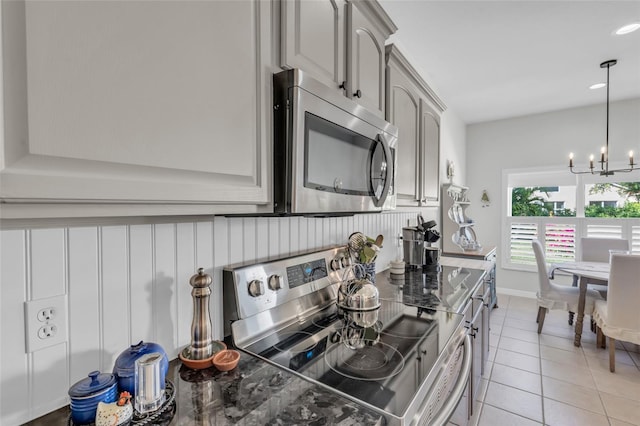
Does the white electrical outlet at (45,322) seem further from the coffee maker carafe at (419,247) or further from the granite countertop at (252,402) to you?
the coffee maker carafe at (419,247)

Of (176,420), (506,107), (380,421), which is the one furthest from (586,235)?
(176,420)

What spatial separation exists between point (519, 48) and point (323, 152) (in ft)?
8.50

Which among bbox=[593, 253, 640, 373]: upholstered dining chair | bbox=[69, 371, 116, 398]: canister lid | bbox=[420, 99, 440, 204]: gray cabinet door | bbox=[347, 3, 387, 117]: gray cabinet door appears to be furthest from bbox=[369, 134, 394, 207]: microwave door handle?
bbox=[593, 253, 640, 373]: upholstered dining chair

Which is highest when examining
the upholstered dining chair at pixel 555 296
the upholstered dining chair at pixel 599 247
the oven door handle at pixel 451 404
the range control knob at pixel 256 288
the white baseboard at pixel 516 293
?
the range control knob at pixel 256 288

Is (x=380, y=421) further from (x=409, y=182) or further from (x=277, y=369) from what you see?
(x=409, y=182)

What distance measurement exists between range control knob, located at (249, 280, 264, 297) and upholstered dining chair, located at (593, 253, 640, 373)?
2.82 metres

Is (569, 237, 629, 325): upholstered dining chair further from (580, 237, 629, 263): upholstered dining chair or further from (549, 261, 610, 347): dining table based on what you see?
(549, 261, 610, 347): dining table

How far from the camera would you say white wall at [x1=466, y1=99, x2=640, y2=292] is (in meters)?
3.73

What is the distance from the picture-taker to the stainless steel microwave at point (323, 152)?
0.80 meters

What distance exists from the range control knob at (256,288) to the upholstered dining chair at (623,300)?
282 centimetres

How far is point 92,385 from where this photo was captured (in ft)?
1.97

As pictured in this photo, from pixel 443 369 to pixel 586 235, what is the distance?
14.4ft

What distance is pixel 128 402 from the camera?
0.59 metres

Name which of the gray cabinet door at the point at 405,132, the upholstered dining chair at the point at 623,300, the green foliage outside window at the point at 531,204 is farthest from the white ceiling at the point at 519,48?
the upholstered dining chair at the point at 623,300
